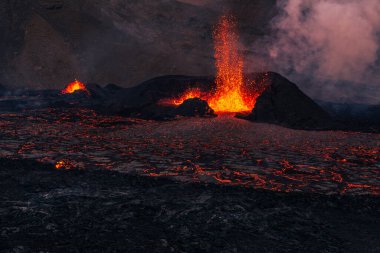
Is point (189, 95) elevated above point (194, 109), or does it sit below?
above

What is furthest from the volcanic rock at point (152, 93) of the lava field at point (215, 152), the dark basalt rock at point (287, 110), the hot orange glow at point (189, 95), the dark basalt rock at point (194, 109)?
the lava field at point (215, 152)

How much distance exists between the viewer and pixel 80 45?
32.2 meters

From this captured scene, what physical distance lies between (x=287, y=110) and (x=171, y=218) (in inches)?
360

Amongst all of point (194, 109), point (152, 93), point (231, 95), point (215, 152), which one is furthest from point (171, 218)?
point (152, 93)

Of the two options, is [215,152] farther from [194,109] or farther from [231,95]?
[231,95]

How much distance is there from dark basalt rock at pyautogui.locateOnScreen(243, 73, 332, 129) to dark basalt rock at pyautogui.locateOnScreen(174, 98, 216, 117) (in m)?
1.35

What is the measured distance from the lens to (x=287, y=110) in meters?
11.5

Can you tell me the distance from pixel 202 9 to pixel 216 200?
33.7 m

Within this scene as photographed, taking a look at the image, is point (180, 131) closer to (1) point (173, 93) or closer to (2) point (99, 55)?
(1) point (173, 93)

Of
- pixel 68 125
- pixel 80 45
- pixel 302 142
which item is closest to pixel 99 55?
pixel 80 45

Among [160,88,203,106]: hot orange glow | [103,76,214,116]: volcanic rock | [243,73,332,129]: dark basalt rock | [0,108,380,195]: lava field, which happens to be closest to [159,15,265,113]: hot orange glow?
[160,88,203,106]: hot orange glow

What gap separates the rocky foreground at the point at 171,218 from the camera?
2.50 meters

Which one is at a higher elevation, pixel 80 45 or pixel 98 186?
pixel 80 45

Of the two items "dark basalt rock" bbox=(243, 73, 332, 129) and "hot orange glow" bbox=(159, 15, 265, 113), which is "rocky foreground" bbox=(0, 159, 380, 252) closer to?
"dark basalt rock" bbox=(243, 73, 332, 129)
